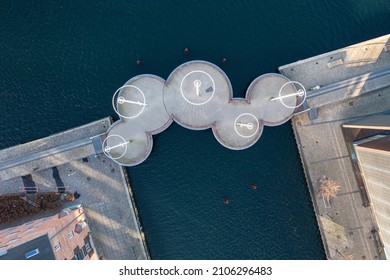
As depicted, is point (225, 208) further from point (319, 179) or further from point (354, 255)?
point (354, 255)

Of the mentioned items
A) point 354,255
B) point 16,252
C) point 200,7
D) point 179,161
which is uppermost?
point 200,7

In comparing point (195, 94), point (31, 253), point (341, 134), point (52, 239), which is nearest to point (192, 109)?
point (195, 94)

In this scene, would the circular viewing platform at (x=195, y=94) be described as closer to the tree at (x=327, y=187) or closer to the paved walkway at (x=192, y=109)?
the paved walkway at (x=192, y=109)

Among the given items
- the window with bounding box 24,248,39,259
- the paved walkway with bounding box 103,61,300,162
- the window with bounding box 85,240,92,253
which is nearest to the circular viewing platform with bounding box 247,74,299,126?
the paved walkway with bounding box 103,61,300,162

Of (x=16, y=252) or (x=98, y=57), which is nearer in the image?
(x=16, y=252)

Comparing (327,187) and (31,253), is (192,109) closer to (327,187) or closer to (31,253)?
(327,187)

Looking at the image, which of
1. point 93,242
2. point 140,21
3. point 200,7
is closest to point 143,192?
point 93,242

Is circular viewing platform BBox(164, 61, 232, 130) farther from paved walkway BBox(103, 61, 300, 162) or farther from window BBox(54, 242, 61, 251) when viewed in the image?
window BBox(54, 242, 61, 251)
